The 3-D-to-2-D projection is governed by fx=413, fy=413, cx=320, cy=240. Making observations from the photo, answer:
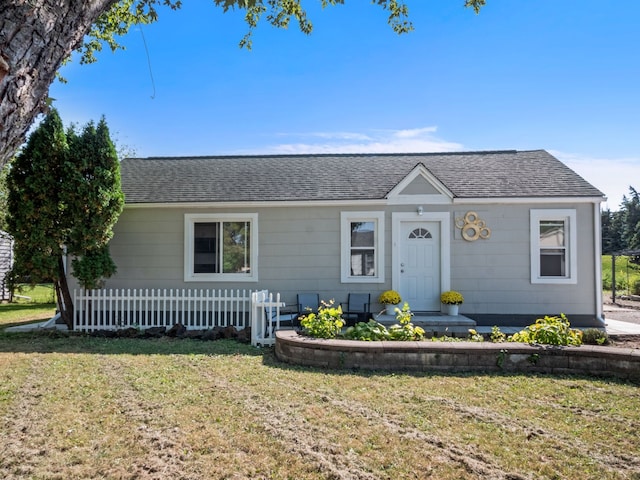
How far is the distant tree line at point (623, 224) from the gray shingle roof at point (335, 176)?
25.3 meters

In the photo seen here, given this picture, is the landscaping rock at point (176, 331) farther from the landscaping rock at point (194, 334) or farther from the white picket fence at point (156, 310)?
the white picket fence at point (156, 310)

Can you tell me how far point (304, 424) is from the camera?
4059 millimetres

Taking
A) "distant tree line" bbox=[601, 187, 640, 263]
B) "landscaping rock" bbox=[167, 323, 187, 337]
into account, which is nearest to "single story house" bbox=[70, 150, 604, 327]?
"landscaping rock" bbox=[167, 323, 187, 337]

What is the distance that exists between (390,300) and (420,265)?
4.30 feet

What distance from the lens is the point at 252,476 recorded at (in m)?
3.13

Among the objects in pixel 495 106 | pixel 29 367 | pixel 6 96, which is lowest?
pixel 29 367

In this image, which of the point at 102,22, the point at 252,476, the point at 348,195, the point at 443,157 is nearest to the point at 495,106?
the point at 443,157

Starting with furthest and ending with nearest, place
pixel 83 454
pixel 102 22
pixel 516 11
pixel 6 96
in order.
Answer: pixel 516 11
pixel 102 22
pixel 83 454
pixel 6 96

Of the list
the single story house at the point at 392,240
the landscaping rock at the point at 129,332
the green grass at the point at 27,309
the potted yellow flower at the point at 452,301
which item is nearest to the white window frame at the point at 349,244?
the single story house at the point at 392,240

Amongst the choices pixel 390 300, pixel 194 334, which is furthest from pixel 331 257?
pixel 194 334

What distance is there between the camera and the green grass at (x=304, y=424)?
3.25m

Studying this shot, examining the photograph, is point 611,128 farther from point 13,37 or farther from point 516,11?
point 13,37

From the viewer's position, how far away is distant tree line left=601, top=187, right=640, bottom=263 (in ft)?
112

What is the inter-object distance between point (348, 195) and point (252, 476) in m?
8.06
